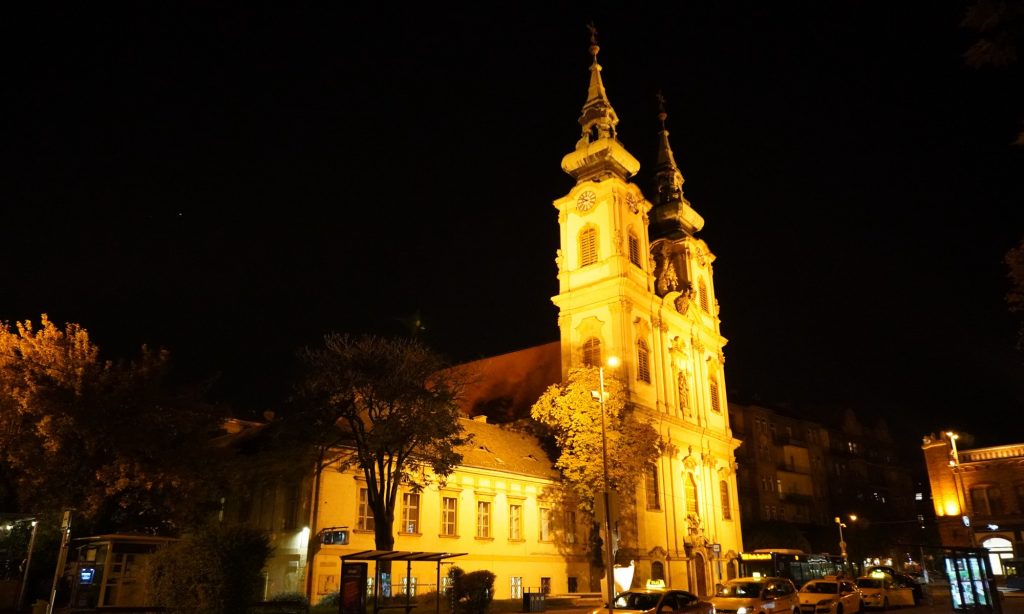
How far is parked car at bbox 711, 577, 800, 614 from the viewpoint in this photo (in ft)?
74.3

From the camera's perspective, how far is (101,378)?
2659cm

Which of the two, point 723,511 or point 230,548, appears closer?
point 230,548

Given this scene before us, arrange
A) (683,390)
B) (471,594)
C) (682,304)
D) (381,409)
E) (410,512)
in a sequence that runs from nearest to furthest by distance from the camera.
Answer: (471,594), (381,409), (410,512), (683,390), (682,304)

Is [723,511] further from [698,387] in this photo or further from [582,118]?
[582,118]

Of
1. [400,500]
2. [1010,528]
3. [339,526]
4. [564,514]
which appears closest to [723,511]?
[564,514]

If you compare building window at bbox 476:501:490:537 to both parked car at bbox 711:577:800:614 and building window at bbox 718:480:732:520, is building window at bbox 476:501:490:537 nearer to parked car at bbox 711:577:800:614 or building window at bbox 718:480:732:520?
parked car at bbox 711:577:800:614

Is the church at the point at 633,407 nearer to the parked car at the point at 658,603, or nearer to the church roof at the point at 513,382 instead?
the church roof at the point at 513,382

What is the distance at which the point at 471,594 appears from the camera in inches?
944

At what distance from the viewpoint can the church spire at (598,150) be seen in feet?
170

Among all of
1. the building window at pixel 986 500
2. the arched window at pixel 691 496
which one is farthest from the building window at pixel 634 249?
the building window at pixel 986 500

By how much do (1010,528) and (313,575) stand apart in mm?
47863

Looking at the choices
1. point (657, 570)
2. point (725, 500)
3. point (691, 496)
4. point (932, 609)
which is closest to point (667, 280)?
point (691, 496)

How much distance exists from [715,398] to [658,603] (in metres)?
37.3

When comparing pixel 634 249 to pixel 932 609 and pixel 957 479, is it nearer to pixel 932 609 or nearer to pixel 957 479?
pixel 932 609
